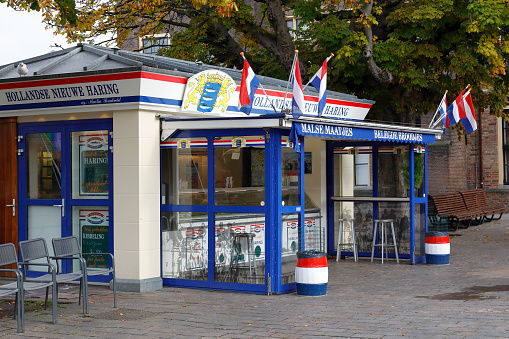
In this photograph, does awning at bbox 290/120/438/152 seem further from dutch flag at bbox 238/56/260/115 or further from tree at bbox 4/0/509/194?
tree at bbox 4/0/509/194

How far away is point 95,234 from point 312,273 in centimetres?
356

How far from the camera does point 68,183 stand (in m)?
11.8

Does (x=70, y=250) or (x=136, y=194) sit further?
(x=136, y=194)

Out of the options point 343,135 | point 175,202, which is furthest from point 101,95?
point 343,135

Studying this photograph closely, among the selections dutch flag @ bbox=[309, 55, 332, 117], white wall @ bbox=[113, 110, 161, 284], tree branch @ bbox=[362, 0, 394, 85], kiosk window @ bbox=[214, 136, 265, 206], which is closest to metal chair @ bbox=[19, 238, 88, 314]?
white wall @ bbox=[113, 110, 161, 284]

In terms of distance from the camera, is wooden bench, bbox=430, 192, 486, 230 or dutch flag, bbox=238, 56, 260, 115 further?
wooden bench, bbox=430, 192, 486, 230

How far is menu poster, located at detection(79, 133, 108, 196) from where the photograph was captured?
1158cm

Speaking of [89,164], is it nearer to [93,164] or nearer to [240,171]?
[93,164]

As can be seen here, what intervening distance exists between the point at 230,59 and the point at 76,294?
12.2m

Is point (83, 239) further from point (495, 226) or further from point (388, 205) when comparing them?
point (495, 226)

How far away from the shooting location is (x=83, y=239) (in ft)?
38.6

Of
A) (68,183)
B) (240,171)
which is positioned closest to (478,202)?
(240,171)

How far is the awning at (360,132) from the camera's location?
33.9 feet

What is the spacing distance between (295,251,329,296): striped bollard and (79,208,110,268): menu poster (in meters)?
3.12
